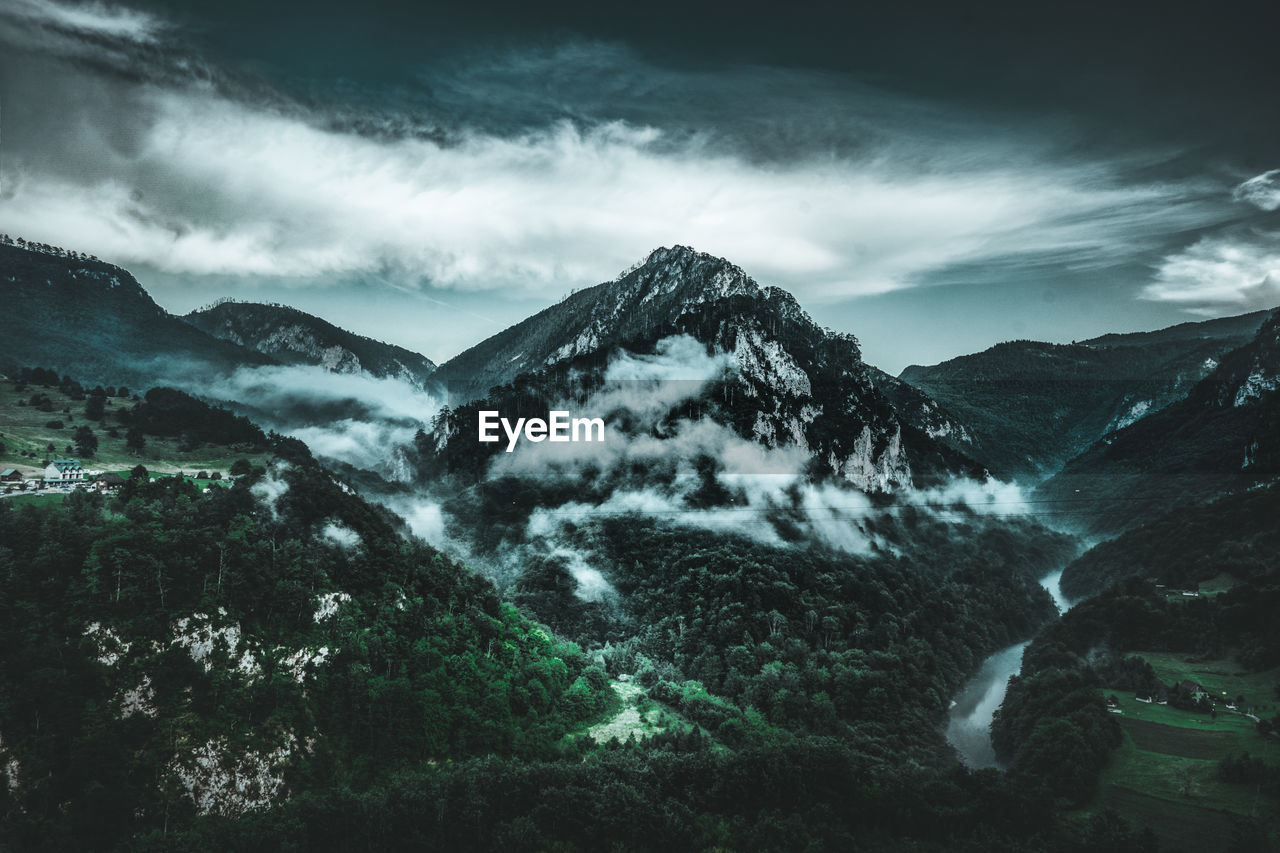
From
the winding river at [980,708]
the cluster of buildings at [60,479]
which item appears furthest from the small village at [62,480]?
the winding river at [980,708]

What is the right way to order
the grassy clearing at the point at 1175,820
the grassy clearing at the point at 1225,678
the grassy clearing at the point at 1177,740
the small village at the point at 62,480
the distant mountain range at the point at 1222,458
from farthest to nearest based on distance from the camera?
1. the distant mountain range at the point at 1222,458
2. the grassy clearing at the point at 1225,678
3. the grassy clearing at the point at 1177,740
4. the small village at the point at 62,480
5. the grassy clearing at the point at 1175,820

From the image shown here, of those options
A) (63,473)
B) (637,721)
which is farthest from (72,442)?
(637,721)

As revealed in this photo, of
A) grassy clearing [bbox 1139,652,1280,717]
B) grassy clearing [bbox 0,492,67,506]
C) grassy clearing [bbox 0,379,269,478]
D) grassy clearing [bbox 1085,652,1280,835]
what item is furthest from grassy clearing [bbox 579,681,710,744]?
grassy clearing [bbox 1139,652,1280,717]

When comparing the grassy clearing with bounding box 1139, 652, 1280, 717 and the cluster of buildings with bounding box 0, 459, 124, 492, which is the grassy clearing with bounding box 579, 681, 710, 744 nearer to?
the cluster of buildings with bounding box 0, 459, 124, 492

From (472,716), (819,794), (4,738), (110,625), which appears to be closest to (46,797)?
(4,738)

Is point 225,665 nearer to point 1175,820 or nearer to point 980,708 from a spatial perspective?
point 1175,820

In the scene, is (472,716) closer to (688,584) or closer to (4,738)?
(4,738)

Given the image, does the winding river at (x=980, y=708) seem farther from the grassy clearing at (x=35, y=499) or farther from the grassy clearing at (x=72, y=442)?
the grassy clearing at (x=35, y=499)
